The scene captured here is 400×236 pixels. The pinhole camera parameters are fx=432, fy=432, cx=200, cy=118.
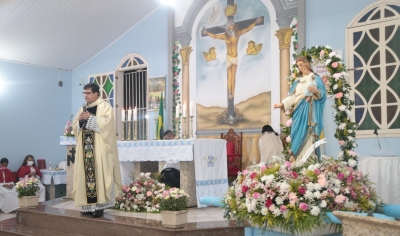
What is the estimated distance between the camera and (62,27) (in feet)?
32.6

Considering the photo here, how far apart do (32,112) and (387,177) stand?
8387 mm

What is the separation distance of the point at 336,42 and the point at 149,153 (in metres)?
3.88

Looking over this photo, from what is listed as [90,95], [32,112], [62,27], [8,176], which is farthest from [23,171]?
[90,95]

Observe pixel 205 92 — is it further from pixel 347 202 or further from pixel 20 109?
pixel 347 202

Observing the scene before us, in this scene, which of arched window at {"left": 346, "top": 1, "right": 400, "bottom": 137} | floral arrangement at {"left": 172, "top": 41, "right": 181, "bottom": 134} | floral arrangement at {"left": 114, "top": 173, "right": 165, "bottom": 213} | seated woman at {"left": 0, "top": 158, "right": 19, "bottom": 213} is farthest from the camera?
floral arrangement at {"left": 172, "top": 41, "right": 181, "bottom": 134}

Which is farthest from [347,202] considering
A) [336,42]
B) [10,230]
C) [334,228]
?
[336,42]

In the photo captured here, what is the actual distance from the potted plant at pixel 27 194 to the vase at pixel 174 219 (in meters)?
2.76

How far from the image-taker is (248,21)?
8961 millimetres

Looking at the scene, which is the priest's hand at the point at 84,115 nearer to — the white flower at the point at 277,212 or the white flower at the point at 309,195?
the white flower at the point at 277,212

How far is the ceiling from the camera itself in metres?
9.17

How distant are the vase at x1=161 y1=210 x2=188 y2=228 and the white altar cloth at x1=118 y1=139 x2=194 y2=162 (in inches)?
59.8

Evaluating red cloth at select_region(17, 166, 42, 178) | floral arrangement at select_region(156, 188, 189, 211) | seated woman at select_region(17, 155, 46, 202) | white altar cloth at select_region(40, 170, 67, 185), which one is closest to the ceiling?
seated woman at select_region(17, 155, 46, 202)

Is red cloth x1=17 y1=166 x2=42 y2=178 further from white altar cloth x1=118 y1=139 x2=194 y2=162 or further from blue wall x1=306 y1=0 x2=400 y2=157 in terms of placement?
blue wall x1=306 y1=0 x2=400 y2=157

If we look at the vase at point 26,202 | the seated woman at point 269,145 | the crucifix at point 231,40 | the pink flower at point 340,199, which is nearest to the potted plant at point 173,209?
the pink flower at point 340,199
